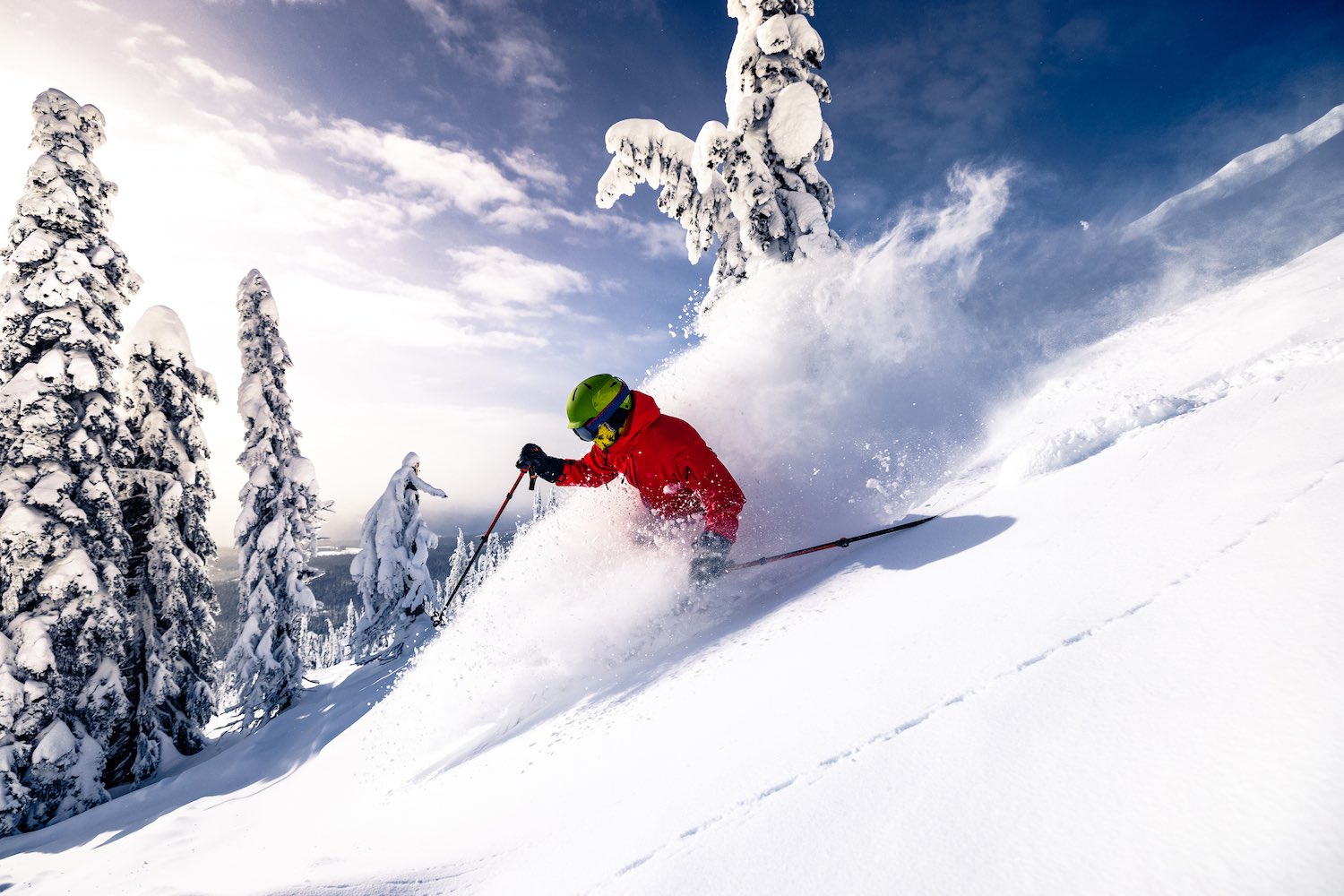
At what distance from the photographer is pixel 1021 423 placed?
6129 mm

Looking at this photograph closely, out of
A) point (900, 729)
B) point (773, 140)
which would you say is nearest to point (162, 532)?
point (773, 140)

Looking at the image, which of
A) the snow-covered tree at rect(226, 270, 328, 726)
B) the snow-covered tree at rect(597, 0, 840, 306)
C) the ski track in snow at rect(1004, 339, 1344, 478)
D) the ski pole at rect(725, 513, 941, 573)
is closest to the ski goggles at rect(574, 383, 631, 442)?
the ski pole at rect(725, 513, 941, 573)

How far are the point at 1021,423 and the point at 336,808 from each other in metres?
7.53

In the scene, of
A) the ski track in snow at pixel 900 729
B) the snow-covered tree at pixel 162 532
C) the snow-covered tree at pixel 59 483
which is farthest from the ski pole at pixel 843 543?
the snow-covered tree at pixel 162 532

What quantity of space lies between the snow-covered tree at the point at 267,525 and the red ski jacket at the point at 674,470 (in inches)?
702

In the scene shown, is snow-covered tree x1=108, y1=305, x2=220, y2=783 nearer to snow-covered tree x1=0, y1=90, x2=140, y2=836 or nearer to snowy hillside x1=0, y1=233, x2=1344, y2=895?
snow-covered tree x1=0, y1=90, x2=140, y2=836

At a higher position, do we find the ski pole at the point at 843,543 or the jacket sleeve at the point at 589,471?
the jacket sleeve at the point at 589,471

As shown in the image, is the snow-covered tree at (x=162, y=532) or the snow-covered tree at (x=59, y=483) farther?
the snow-covered tree at (x=162, y=532)

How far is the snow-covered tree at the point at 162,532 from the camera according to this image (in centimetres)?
1589

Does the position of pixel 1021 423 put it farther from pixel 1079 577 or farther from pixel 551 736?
pixel 551 736

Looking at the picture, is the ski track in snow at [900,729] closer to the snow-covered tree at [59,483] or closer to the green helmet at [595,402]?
the green helmet at [595,402]

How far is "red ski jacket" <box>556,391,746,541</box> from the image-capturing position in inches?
187

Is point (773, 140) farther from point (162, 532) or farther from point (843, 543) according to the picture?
point (162, 532)

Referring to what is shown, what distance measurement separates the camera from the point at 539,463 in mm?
6570
